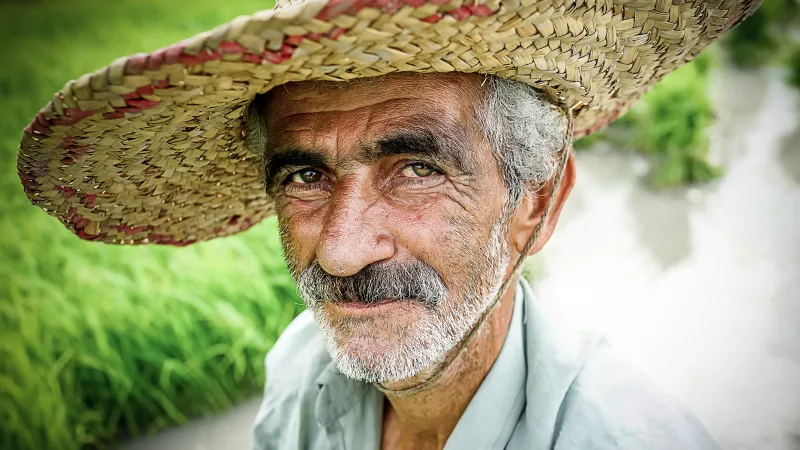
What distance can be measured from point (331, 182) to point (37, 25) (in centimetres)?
997

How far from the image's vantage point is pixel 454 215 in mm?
1575

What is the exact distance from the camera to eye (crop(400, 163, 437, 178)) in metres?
1.56

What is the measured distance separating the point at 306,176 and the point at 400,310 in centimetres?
41

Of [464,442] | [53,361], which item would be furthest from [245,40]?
[53,361]

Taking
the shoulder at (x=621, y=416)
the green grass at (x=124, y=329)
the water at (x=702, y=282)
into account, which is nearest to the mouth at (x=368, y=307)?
the shoulder at (x=621, y=416)

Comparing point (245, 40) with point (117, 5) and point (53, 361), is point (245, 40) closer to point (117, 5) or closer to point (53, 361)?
point (53, 361)

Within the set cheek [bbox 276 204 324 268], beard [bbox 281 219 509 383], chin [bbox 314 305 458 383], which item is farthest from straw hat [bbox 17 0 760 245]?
chin [bbox 314 305 458 383]

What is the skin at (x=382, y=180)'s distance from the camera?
1.51m

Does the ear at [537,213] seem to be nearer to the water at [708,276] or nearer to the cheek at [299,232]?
the cheek at [299,232]

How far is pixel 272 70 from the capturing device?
1.24m

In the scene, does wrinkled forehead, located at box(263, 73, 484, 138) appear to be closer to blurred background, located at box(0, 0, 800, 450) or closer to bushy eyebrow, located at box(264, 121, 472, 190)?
bushy eyebrow, located at box(264, 121, 472, 190)

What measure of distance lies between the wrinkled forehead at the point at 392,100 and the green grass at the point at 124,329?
2388 mm

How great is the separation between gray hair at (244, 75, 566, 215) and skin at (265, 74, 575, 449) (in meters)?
0.03

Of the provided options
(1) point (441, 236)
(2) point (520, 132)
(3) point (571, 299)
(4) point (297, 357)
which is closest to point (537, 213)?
(2) point (520, 132)
